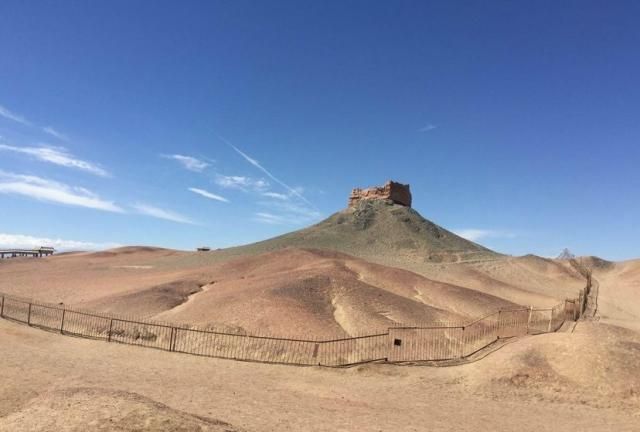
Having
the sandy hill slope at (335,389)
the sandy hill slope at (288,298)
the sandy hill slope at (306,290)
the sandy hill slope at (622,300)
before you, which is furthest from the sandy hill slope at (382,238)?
the sandy hill slope at (335,389)

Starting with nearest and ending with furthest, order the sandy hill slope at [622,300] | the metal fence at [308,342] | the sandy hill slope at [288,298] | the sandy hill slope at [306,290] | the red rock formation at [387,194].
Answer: the metal fence at [308,342] → the sandy hill slope at [288,298] → the sandy hill slope at [306,290] → the sandy hill slope at [622,300] → the red rock formation at [387,194]

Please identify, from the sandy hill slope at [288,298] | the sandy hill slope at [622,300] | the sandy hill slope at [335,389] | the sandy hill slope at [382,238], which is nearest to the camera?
the sandy hill slope at [335,389]

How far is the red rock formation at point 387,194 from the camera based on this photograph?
11238 cm

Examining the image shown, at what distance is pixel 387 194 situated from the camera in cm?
11219

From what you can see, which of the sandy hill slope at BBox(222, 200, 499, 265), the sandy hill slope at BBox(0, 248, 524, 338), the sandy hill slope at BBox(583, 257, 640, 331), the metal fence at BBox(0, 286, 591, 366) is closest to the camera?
the metal fence at BBox(0, 286, 591, 366)

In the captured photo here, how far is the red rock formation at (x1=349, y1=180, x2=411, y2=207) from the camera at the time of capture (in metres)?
112

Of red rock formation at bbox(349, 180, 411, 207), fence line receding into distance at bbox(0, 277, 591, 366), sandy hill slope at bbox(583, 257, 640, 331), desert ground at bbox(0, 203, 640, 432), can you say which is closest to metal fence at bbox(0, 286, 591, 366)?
fence line receding into distance at bbox(0, 277, 591, 366)

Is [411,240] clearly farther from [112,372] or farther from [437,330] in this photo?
[112,372]

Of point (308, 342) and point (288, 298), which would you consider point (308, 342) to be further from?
point (288, 298)

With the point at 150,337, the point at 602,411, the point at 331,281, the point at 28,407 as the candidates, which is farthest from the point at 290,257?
the point at 28,407

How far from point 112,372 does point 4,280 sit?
4221 centimetres

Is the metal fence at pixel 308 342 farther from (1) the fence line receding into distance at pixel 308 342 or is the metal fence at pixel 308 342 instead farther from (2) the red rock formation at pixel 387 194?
(2) the red rock formation at pixel 387 194

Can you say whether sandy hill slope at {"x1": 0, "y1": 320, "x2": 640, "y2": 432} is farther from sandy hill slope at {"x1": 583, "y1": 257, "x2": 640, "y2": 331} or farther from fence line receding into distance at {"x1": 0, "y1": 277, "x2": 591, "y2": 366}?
sandy hill slope at {"x1": 583, "y1": 257, "x2": 640, "y2": 331}

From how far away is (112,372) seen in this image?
17.6 m
